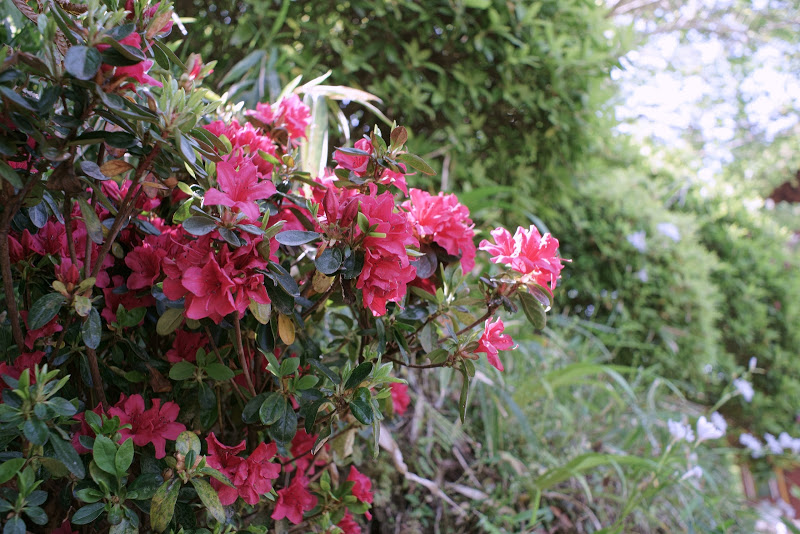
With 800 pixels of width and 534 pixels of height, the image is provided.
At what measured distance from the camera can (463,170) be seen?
210cm

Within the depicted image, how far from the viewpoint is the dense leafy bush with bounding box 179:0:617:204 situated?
5.92 feet

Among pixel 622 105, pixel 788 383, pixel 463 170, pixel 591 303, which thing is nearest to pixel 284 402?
pixel 463 170

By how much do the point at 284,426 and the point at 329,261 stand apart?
25cm

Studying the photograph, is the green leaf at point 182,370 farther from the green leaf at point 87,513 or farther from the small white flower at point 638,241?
the small white flower at point 638,241

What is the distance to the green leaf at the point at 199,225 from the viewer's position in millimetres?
564

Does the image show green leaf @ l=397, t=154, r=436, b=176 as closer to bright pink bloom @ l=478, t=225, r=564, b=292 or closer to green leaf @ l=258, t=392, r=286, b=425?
bright pink bloom @ l=478, t=225, r=564, b=292

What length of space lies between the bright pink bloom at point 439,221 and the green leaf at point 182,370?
0.36 m

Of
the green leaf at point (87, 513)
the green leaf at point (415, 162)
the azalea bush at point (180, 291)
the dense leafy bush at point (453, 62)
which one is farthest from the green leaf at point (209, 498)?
the dense leafy bush at point (453, 62)

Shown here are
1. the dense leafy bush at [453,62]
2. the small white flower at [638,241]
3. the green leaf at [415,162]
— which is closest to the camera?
the green leaf at [415,162]

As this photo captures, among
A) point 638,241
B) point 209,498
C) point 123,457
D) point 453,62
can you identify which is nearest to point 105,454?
point 123,457

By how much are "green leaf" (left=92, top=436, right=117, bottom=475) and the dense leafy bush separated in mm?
1273

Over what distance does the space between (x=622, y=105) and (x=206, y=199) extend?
224 centimetres

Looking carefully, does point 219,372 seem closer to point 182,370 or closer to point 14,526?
point 182,370

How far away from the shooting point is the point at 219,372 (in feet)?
2.30
